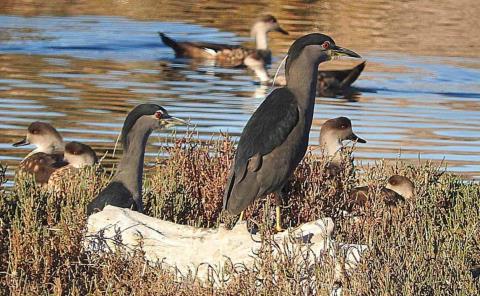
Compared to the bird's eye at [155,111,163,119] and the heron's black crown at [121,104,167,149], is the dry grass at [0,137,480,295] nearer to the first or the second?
the heron's black crown at [121,104,167,149]

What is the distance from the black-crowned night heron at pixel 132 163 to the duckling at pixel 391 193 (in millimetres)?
1666

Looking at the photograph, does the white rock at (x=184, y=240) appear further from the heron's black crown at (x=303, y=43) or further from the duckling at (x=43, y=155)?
the duckling at (x=43, y=155)

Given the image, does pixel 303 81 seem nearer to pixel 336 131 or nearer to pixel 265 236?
pixel 265 236

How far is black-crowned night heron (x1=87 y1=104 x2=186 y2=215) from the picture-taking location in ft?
29.0

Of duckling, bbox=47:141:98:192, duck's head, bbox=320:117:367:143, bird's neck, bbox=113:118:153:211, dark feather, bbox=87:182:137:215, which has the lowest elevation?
dark feather, bbox=87:182:137:215

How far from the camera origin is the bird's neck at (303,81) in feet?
30.5

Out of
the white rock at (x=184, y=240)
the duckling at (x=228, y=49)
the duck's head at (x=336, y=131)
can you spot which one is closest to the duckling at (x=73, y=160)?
the duck's head at (x=336, y=131)

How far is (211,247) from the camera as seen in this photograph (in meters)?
7.84

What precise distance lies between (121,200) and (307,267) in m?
2.37

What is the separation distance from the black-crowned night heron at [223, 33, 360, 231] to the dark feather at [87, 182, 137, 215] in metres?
0.70

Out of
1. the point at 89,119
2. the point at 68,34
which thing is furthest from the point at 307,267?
the point at 68,34

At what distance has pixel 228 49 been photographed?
2562 cm

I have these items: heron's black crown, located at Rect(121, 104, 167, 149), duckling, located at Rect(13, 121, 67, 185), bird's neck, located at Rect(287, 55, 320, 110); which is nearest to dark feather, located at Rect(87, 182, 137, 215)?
heron's black crown, located at Rect(121, 104, 167, 149)

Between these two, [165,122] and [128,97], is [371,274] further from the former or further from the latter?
[128,97]
